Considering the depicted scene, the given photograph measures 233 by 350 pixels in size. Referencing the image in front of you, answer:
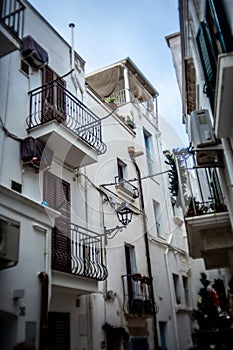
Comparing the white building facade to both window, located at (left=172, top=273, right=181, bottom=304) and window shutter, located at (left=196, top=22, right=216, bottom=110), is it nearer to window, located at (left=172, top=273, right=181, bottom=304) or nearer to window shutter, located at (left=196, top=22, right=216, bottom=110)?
window, located at (left=172, top=273, right=181, bottom=304)

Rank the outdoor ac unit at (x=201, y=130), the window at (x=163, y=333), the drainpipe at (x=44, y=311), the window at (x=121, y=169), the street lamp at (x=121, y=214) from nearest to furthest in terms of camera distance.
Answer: the drainpipe at (x=44, y=311) → the outdoor ac unit at (x=201, y=130) → the street lamp at (x=121, y=214) → the window at (x=163, y=333) → the window at (x=121, y=169)

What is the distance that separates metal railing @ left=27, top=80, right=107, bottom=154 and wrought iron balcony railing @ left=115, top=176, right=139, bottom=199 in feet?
6.88

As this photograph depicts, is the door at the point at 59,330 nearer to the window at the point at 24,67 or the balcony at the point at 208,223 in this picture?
the balcony at the point at 208,223

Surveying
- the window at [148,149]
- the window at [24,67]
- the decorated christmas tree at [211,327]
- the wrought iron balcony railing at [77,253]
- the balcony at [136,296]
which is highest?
the window at [148,149]

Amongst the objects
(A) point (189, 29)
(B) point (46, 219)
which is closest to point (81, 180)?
(B) point (46, 219)

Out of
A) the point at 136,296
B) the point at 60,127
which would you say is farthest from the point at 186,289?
the point at 60,127

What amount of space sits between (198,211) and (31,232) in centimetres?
369

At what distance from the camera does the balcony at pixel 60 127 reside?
8461mm

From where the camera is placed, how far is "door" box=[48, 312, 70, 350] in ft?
24.7

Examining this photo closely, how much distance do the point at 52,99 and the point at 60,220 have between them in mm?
3367

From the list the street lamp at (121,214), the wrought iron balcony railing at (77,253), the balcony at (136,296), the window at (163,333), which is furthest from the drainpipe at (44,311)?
the window at (163,333)

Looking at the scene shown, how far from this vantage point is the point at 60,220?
8.56 m

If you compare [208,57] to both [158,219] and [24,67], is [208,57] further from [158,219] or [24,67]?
[158,219]

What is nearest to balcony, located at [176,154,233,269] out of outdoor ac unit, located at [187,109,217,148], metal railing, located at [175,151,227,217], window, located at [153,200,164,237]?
metal railing, located at [175,151,227,217]
